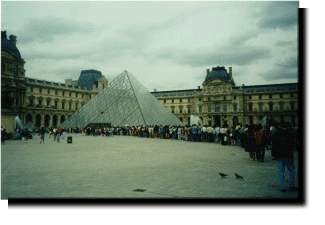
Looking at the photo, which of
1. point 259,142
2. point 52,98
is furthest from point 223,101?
point 259,142

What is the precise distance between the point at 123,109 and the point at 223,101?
41.4 metres

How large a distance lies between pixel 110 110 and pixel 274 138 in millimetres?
25048

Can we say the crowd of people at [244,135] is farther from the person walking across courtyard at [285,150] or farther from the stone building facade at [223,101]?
the stone building facade at [223,101]

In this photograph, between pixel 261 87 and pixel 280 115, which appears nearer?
pixel 280 115

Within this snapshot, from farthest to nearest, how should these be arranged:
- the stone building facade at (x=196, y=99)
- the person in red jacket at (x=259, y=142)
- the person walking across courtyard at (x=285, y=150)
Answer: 1. the stone building facade at (x=196, y=99)
2. the person in red jacket at (x=259, y=142)
3. the person walking across courtyard at (x=285, y=150)

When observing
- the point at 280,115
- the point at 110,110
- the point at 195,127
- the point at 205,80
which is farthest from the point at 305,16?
the point at 205,80

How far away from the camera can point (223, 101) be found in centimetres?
6425

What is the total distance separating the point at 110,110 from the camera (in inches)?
1125

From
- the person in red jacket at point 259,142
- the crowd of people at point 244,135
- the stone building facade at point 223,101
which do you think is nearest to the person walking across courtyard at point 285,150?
the crowd of people at point 244,135

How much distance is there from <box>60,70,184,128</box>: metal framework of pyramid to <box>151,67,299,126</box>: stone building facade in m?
34.6

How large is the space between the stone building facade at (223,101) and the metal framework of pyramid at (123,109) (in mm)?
34593

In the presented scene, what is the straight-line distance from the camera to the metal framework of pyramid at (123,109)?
2647cm

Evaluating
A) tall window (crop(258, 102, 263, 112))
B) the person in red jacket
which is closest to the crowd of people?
the person in red jacket

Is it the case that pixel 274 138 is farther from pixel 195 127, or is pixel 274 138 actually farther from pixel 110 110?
pixel 110 110
